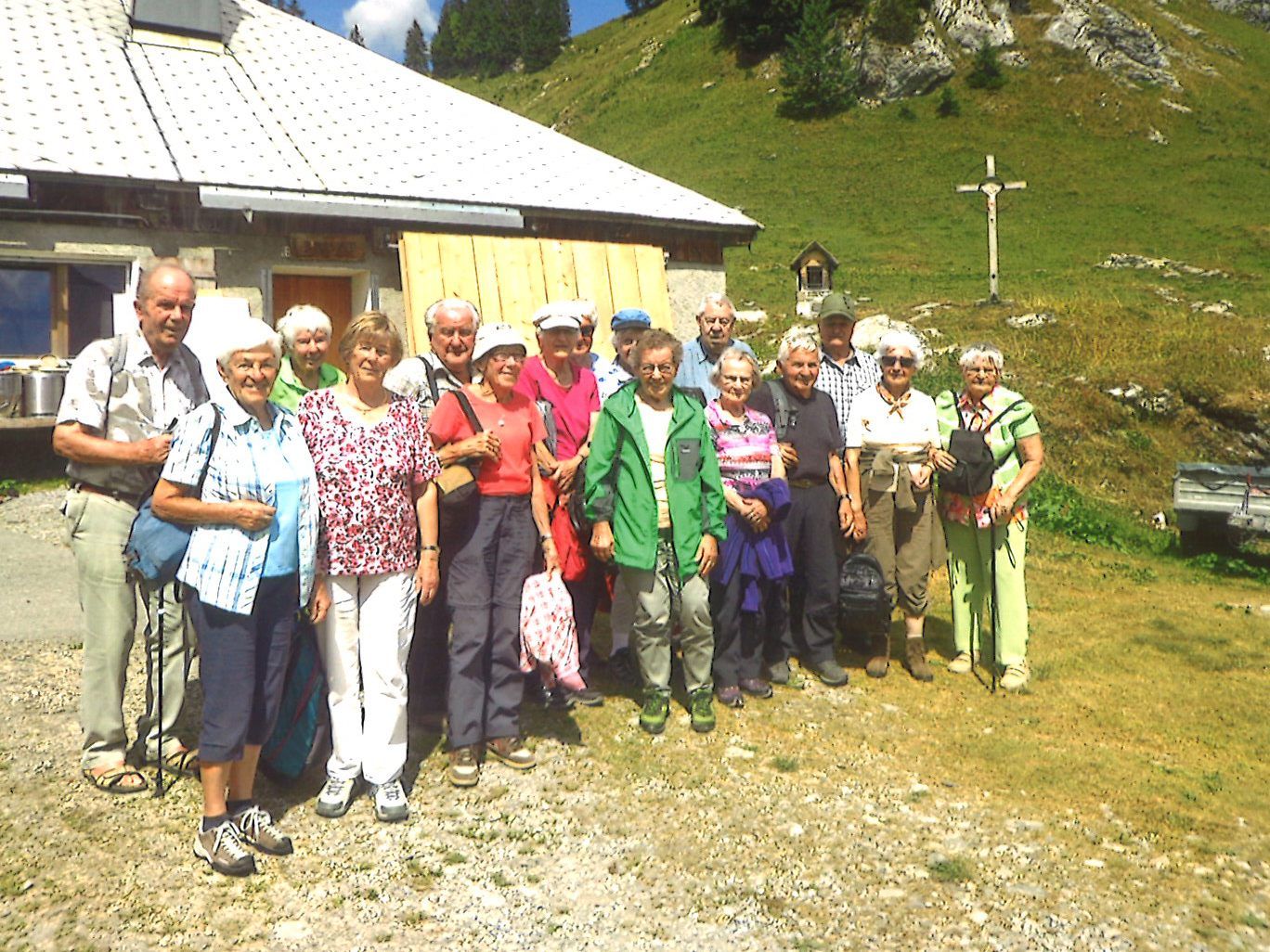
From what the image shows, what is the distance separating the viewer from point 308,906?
2.98 m

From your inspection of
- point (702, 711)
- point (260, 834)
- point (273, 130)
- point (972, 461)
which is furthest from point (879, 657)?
point (273, 130)

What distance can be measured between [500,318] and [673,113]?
144ft

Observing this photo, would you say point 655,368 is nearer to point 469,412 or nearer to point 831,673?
point 469,412

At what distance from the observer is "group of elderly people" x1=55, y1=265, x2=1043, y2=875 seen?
10.4 feet

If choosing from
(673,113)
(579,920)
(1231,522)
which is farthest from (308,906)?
(673,113)

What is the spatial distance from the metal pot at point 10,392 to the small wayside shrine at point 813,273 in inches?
680

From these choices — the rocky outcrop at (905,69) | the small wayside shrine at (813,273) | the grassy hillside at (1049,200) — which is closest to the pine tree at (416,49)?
the grassy hillside at (1049,200)

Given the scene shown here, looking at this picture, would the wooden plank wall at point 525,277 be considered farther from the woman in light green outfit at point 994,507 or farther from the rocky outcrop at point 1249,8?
the rocky outcrop at point 1249,8

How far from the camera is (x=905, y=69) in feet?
154

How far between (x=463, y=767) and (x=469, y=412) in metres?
1.45

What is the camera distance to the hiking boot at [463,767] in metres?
3.86

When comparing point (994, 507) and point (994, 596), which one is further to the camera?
point (994, 596)

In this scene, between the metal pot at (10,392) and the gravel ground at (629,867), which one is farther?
the metal pot at (10,392)

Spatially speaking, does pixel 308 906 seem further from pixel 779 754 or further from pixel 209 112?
pixel 209 112
